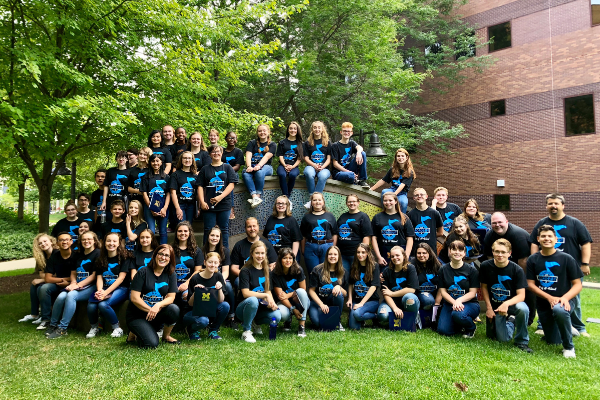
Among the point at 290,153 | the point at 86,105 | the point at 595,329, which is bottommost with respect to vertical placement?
the point at 595,329

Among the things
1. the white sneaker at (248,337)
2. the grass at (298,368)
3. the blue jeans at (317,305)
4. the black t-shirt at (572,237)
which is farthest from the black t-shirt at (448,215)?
the white sneaker at (248,337)

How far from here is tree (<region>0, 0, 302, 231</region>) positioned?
644 centimetres

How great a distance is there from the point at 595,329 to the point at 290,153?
18.8 ft

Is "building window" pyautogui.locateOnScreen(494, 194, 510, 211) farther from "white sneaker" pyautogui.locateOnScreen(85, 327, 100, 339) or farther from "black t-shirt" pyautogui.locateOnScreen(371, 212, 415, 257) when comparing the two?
"white sneaker" pyautogui.locateOnScreen(85, 327, 100, 339)

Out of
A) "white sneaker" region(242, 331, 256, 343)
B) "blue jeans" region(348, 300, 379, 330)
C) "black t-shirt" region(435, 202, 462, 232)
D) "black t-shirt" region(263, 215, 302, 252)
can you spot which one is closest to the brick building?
"black t-shirt" region(435, 202, 462, 232)

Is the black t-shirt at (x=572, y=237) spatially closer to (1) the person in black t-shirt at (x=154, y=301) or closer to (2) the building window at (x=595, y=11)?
(1) the person in black t-shirt at (x=154, y=301)

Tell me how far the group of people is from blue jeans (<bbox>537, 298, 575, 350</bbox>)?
0.05 ft

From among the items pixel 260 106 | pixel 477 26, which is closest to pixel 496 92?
pixel 477 26

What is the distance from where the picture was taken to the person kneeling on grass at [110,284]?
17.4ft

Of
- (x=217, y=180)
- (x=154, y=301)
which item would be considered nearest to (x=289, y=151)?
(x=217, y=180)

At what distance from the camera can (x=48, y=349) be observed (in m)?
4.76

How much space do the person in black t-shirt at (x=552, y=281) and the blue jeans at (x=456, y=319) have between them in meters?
0.80

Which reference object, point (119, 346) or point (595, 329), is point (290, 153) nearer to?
point (119, 346)

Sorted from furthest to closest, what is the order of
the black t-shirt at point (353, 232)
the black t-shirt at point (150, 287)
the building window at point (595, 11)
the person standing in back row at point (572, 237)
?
the building window at point (595, 11), the black t-shirt at point (353, 232), the person standing in back row at point (572, 237), the black t-shirt at point (150, 287)
